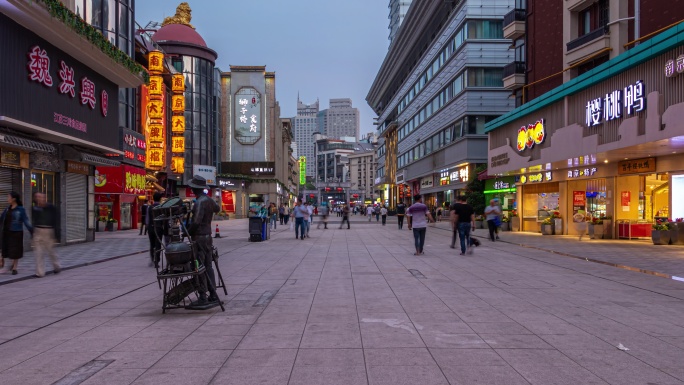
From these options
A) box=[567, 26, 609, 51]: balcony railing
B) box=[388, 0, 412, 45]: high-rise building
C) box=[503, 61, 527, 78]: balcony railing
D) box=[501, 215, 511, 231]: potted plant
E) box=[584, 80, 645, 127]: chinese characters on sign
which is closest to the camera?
box=[584, 80, 645, 127]: chinese characters on sign

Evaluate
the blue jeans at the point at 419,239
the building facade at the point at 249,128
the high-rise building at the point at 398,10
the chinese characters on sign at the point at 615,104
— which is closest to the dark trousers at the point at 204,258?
the blue jeans at the point at 419,239

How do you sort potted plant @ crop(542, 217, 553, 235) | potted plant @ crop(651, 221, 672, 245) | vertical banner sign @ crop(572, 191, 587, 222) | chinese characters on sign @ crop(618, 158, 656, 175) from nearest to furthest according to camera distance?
1. potted plant @ crop(651, 221, 672, 245)
2. chinese characters on sign @ crop(618, 158, 656, 175)
3. vertical banner sign @ crop(572, 191, 587, 222)
4. potted plant @ crop(542, 217, 553, 235)

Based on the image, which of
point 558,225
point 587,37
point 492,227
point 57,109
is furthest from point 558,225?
point 57,109

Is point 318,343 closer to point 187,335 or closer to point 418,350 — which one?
point 418,350

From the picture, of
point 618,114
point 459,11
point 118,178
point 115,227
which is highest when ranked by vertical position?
point 459,11

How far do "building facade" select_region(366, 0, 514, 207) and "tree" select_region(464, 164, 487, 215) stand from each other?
377 cm

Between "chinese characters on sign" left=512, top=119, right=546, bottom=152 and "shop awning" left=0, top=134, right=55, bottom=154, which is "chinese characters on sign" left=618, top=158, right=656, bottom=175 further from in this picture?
"shop awning" left=0, top=134, right=55, bottom=154

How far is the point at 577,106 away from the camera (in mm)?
21625

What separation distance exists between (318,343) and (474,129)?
126 feet

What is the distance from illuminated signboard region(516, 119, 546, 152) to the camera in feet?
81.7

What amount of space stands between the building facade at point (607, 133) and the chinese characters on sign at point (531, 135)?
2.0 inches

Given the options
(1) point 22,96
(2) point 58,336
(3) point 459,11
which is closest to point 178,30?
(3) point 459,11

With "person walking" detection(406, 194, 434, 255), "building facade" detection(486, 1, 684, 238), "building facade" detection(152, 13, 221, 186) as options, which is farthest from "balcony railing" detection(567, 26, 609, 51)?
"building facade" detection(152, 13, 221, 186)

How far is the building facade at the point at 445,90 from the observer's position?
1613 inches
